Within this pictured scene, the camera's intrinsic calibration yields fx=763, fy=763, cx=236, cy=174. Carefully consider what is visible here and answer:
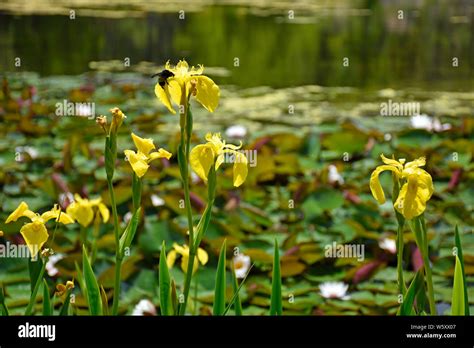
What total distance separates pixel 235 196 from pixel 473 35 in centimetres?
283

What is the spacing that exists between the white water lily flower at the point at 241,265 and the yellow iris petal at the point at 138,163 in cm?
92

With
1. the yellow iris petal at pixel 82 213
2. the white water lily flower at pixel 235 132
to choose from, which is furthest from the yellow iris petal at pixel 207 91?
the white water lily flower at pixel 235 132

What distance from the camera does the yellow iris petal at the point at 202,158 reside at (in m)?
0.79

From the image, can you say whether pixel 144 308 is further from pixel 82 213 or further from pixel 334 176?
pixel 334 176

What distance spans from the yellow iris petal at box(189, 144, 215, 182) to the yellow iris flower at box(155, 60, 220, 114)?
0.04 m

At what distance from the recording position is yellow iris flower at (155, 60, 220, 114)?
799mm

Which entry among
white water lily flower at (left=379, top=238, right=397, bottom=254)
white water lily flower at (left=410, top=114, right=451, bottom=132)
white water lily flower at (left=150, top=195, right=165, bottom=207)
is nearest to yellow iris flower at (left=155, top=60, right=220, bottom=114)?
white water lily flower at (left=379, top=238, right=397, bottom=254)

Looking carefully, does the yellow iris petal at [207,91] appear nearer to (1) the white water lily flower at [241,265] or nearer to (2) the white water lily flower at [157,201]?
(1) the white water lily flower at [241,265]

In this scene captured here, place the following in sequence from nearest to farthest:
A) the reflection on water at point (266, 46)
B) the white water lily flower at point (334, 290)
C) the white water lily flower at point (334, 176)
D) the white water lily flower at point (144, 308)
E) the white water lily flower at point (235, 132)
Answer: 1. the white water lily flower at point (144, 308)
2. the white water lily flower at point (334, 290)
3. the white water lily flower at point (334, 176)
4. the white water lily flower at point (235, 132)
5. the reflection on water at point (266, 46)

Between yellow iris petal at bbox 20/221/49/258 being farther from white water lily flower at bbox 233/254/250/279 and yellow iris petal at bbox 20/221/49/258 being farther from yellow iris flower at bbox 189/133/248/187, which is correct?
white water lily flower at bbox 233/254/250/279

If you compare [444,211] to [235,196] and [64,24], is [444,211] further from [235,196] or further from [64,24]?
[64,24]

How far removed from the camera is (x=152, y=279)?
1688 mm

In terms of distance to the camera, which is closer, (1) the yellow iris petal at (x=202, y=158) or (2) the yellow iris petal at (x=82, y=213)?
(1) the yellow iris petal at (x=202, y=158)

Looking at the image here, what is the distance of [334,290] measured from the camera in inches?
66.7
